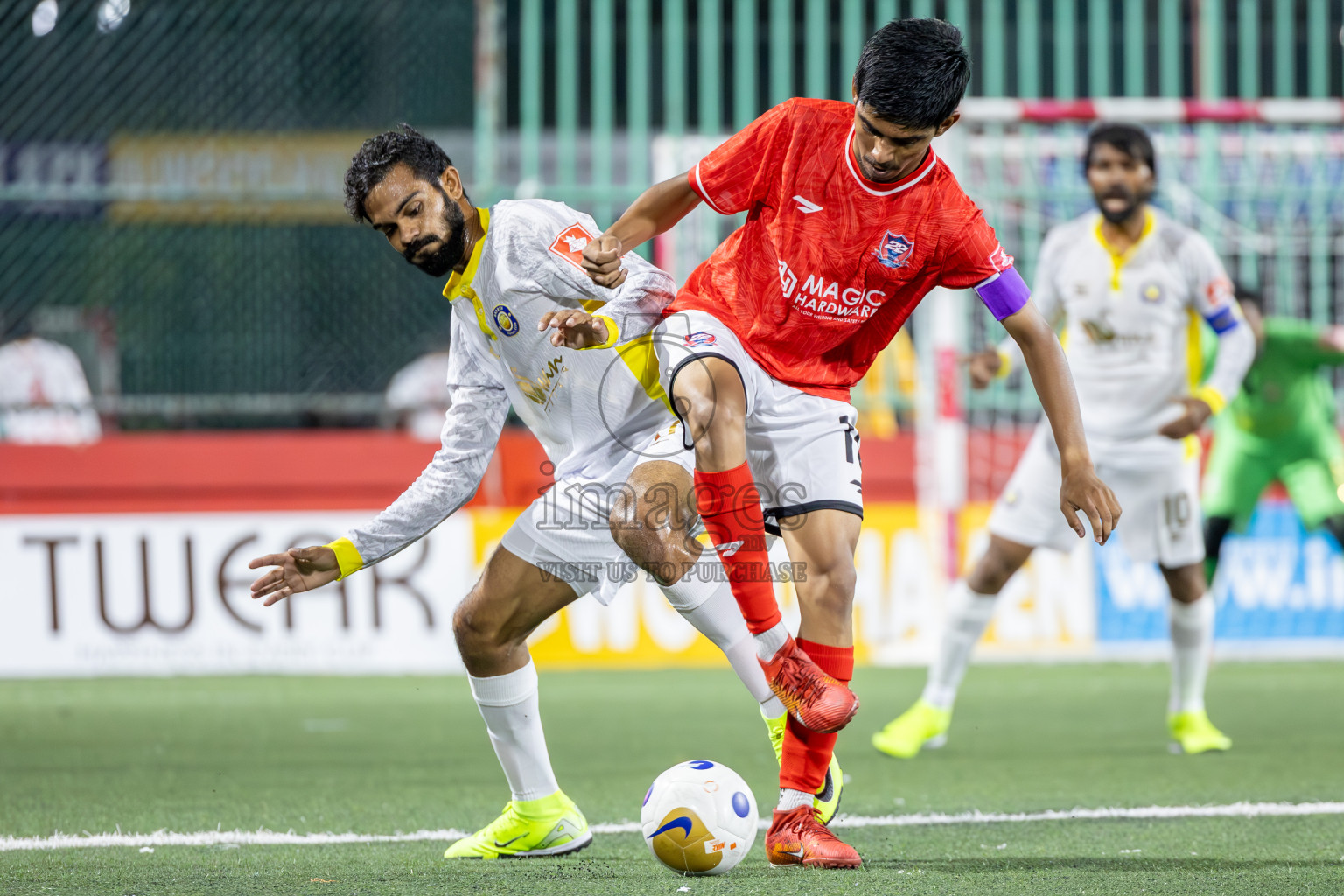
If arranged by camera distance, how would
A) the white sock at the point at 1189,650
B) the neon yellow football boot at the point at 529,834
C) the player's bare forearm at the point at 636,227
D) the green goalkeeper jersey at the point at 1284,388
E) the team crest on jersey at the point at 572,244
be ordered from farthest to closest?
the green goalkeeper jersey at the point at 1284,388 → the white sock at the point at 1189,650 → the neon yellow football boot at the point at 529,834 → the team crest on jersey at the point at 572,244 → the player's bare forearm at the point at 636,227

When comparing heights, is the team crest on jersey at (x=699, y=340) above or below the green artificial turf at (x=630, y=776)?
above

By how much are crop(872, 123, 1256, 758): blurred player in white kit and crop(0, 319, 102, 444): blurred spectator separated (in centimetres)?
554

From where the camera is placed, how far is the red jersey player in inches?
138

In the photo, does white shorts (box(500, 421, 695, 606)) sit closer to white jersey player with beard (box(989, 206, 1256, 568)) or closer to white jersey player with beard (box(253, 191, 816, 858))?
white jersey player with beard (box(253, 191, 816, 858))

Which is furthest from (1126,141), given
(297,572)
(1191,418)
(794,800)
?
(297,572)

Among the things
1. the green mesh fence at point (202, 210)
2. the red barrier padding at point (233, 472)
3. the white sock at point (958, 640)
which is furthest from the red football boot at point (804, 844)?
the green mesh fence at point (202, 210)

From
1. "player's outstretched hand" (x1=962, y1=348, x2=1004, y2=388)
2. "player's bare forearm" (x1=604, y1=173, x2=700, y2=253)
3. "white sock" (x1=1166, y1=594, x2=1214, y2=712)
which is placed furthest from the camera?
"white sock" (x1=1166, y1=594, x2=1214, y2=712)

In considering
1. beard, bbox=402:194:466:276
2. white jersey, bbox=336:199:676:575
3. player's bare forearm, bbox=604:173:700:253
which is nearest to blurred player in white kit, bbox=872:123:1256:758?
white jersey, bbox=336:199:676:575

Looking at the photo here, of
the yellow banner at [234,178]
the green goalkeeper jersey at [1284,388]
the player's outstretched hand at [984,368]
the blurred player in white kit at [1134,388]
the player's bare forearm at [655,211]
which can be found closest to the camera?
the player's bare forearm at [655,211]

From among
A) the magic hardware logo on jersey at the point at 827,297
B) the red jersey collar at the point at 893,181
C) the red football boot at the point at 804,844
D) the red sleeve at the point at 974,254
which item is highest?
the red jersey collar at the point at 893,181

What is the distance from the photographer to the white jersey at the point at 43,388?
922cm

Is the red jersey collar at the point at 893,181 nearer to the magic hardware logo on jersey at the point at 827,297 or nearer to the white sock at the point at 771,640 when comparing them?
the magic hardware logo on jersey at the point at 827,297

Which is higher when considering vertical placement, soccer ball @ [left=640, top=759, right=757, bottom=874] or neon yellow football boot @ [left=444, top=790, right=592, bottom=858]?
soccer ball @ [left=640, top=759, right=757, bottom=874]

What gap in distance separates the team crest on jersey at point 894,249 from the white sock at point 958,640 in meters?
2.47
